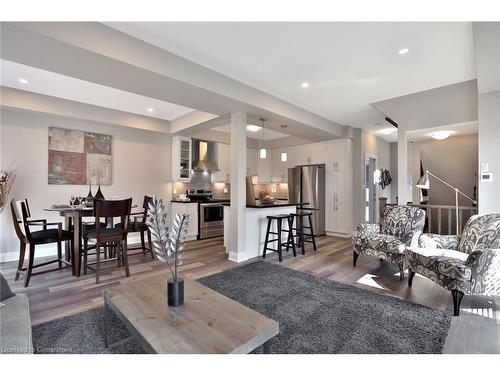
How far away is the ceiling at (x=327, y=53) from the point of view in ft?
7.78

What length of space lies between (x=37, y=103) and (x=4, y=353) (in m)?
4.05

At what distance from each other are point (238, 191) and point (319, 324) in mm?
2307

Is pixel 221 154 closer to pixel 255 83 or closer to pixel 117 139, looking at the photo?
pixel 117 139

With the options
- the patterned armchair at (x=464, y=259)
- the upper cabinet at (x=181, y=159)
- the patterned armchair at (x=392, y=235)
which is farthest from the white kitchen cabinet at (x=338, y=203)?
the upper cabinet at (x=181, y=159)

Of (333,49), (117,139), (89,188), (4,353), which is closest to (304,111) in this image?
(333,49)

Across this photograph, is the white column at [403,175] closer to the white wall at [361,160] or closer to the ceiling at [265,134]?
the white wall at [361,160]

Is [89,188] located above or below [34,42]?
below

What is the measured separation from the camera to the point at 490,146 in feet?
10.8

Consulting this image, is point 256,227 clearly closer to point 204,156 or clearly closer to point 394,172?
point 204,156

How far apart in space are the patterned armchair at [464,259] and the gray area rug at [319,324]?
0.33 metres

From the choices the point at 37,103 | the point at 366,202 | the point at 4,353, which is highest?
the point at 37,103

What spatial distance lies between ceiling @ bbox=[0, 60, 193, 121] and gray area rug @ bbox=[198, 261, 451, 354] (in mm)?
3198

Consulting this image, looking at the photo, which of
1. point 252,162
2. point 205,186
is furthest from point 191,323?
point 252,162

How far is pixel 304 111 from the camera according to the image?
15.5 feet
